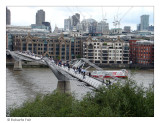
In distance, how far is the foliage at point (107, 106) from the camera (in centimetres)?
721

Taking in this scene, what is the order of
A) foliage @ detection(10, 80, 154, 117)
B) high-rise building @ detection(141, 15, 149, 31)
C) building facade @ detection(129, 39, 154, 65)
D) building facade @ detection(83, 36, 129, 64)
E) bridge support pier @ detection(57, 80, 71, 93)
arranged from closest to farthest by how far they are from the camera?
foliage @ detection(10, 80, 154, 117) < bridge support pier @ detection(57, 80, 71, 93) < building facade @ detection(129, 39, 154, 65) < building facade @ detection(83, 36, 129, 64) < high-rise building @ detection(141, 15, 149, 31)

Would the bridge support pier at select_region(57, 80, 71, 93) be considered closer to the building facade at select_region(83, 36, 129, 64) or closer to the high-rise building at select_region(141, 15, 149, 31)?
the building facade at select_region(83, 36, 129, 64)

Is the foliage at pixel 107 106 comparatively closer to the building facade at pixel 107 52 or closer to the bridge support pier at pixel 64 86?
the bridge support pier at pixel 64 86

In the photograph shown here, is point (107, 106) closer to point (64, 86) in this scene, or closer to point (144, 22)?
point (64, 86)

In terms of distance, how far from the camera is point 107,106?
753cm

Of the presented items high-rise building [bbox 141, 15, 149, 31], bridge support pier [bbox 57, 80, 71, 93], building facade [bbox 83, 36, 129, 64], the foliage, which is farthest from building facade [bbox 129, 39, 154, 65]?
high-rise building [bbox 141, 15, 149, 31]

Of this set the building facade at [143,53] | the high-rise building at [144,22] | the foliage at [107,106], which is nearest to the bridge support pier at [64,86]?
the foliage at [107,106]

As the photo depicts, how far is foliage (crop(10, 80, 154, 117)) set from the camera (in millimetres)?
7211

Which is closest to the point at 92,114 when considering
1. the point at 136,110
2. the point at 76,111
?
the point at 76,111

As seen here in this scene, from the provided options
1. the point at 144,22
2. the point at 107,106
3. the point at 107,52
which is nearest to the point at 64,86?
the point at 107,106

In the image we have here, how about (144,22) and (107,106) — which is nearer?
(107,106)

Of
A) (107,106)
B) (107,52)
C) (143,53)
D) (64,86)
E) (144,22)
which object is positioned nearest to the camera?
(107,106)

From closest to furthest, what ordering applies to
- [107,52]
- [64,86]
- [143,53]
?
[64,86] → [143,53] → [107,52]
